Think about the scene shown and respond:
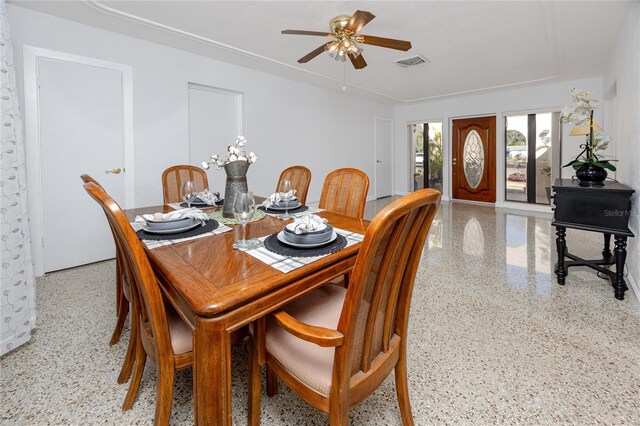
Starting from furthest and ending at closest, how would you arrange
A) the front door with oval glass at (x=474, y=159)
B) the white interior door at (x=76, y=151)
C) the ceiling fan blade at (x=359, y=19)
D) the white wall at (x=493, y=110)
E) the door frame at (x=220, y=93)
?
the front door with oval glass at (x=474, y=159), the white wall at (x=493, y=110), the door frame at (x=220, y=93), the white interior door at (x=76, y=151), the ceiling fan blade at (x=359, y=19)

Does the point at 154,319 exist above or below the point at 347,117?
below

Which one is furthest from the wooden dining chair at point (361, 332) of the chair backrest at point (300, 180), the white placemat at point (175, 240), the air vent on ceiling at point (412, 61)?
the air vent on ceiling at point (412, 61)

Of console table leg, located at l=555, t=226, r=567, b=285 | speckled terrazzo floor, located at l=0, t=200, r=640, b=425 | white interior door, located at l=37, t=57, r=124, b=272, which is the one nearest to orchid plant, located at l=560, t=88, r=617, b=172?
console table leg, located at l=555, t=226, r=567, b=285

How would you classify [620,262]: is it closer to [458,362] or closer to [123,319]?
[458,362]

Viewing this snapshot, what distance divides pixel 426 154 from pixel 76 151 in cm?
707

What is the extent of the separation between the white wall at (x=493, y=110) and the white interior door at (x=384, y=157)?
0.62 feet

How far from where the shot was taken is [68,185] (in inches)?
116

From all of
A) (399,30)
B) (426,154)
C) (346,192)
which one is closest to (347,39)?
(399,30)

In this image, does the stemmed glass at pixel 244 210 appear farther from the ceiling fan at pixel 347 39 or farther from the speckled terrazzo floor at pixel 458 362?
the ceiling fan at pixel 347 39

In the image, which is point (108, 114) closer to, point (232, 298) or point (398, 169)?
point (232, 298)

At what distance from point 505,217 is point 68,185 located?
20.3 ft

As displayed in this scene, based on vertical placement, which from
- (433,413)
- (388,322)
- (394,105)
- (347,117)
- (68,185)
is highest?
(394,105)

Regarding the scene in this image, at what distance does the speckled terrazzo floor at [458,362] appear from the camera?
1.29m

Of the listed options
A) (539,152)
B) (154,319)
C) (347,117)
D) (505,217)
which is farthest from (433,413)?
(539,152)
